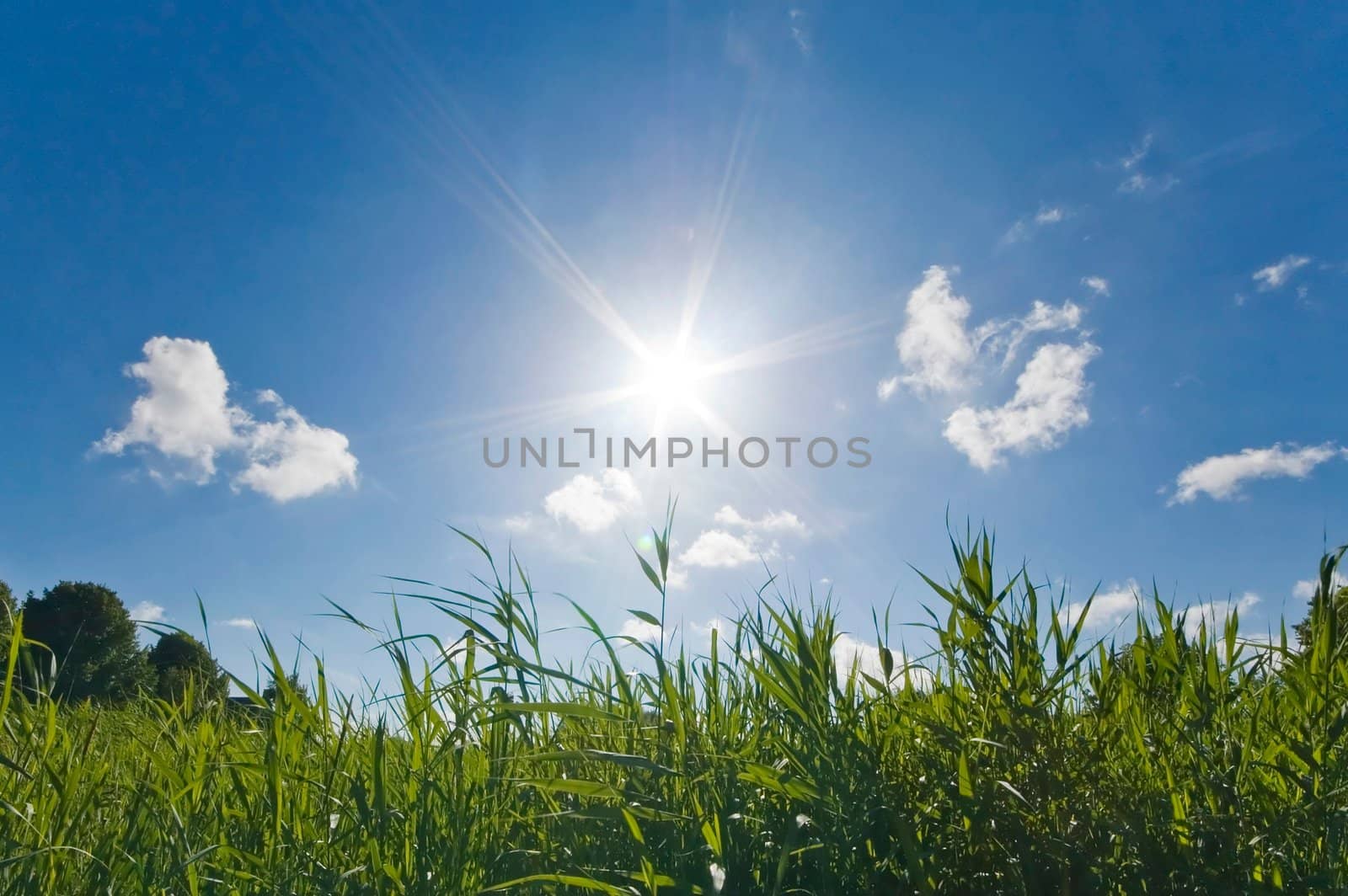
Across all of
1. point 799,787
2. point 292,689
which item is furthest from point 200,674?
point 799,787

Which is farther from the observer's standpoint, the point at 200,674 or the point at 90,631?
the point at 90,631

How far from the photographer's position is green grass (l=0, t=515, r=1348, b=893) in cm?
189

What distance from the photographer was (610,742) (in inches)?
98.7

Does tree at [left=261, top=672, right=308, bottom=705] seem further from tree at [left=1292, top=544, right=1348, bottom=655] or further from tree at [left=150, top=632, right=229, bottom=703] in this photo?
tree at [left=1292, top=544, right=1348, bottom=655]

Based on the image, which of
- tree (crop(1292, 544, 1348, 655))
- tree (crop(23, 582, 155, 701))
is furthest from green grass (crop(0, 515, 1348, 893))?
tree (crop(23, 582, 155, 701))

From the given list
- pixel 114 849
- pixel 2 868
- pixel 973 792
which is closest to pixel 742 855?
pixel 973 792

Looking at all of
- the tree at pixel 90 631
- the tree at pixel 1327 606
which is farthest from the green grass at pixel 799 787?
the tree at pixel 90 631

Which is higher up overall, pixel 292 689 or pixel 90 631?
pixel 90 631

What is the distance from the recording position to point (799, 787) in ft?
6.40

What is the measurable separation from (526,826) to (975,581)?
1385mm

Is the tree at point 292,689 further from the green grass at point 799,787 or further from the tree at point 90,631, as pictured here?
the tree at point 90,631

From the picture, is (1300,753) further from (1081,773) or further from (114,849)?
(114,849)

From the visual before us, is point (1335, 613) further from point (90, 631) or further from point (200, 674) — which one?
point (90, 631)

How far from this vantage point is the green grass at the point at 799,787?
1.89m
